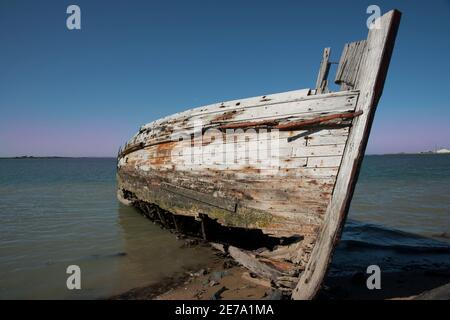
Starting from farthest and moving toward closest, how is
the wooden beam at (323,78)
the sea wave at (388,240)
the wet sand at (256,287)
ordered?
1. the sea wave at (388,240)
2. the wet sand at (256,287)
3. the wooden beam at (323,78)

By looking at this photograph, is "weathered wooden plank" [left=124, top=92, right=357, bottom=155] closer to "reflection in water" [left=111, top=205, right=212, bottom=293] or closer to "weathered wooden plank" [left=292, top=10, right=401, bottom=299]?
"weathered wooden plank" [left=292, top=10, right=401, bottom=299]

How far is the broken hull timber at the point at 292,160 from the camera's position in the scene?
341cm

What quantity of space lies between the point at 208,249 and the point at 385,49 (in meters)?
4.62

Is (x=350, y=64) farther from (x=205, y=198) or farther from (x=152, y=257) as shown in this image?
(x=152, y=257)

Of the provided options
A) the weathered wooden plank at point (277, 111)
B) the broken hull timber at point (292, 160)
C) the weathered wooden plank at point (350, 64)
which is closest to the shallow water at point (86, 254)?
the broken hull timber at point (292, 160)

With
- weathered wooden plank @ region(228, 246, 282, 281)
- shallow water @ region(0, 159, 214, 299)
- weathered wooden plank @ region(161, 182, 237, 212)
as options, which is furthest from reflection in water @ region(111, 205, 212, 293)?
weathered wooden plank @ region(161, 182, 237, 212)

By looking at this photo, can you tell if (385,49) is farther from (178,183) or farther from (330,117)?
(178,183)

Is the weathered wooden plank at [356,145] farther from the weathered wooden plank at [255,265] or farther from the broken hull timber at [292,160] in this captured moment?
the weathered wooden plank at [255,265]

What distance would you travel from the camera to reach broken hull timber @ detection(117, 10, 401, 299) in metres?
3.41

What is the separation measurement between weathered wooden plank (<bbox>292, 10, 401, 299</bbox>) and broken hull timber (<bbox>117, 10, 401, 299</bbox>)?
0.01m

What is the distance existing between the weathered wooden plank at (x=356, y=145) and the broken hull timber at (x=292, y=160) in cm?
1

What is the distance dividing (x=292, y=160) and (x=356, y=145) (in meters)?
0.83

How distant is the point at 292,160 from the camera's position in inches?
154
